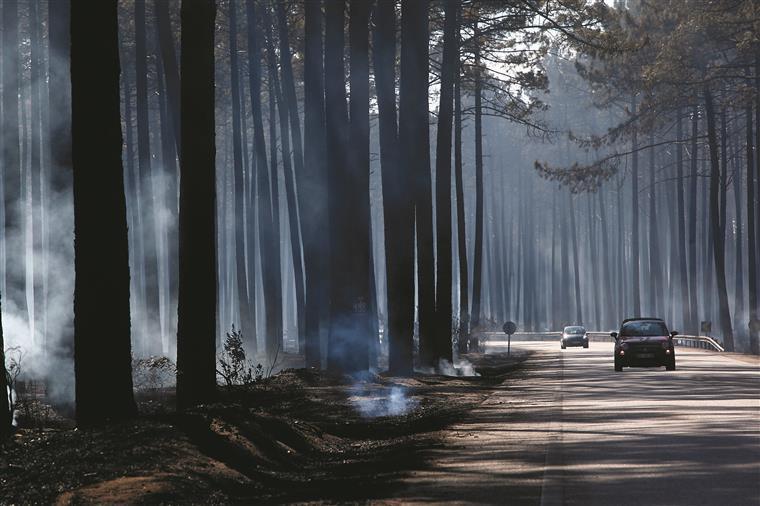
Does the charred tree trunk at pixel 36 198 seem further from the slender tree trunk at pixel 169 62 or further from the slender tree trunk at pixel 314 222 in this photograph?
the slender tree trunk at pixel 169 62

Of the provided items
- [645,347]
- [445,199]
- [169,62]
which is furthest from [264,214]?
[645,347]

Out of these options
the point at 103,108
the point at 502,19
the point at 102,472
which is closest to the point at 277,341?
the point at 502,19

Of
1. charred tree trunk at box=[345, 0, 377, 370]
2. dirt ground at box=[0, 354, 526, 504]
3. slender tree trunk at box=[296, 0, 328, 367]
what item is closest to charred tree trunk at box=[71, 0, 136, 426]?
dirt ground at box=[0, 354, 526, 504]

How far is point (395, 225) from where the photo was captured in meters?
35.0

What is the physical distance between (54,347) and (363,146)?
379 inches

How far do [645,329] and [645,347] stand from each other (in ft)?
3.69

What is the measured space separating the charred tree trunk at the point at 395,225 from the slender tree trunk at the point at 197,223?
14366 millimetres

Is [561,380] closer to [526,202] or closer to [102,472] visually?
[102,472]

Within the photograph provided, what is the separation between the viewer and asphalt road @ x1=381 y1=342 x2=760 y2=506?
11.7 m

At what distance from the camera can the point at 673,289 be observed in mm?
112562

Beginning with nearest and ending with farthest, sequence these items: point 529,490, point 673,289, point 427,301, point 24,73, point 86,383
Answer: point 529,490
point 86,383
point 427,301
point 24,73
point 673,289

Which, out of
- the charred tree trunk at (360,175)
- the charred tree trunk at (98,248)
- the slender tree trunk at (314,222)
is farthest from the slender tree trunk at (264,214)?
the charred tree trunk at (98,248)

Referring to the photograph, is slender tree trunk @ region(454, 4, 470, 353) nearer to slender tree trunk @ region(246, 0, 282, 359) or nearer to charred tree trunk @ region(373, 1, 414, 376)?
slender tree trunk @ region(246, 0, 282, 359)

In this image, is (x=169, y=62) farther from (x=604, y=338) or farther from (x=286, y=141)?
(x=604, y=338)
